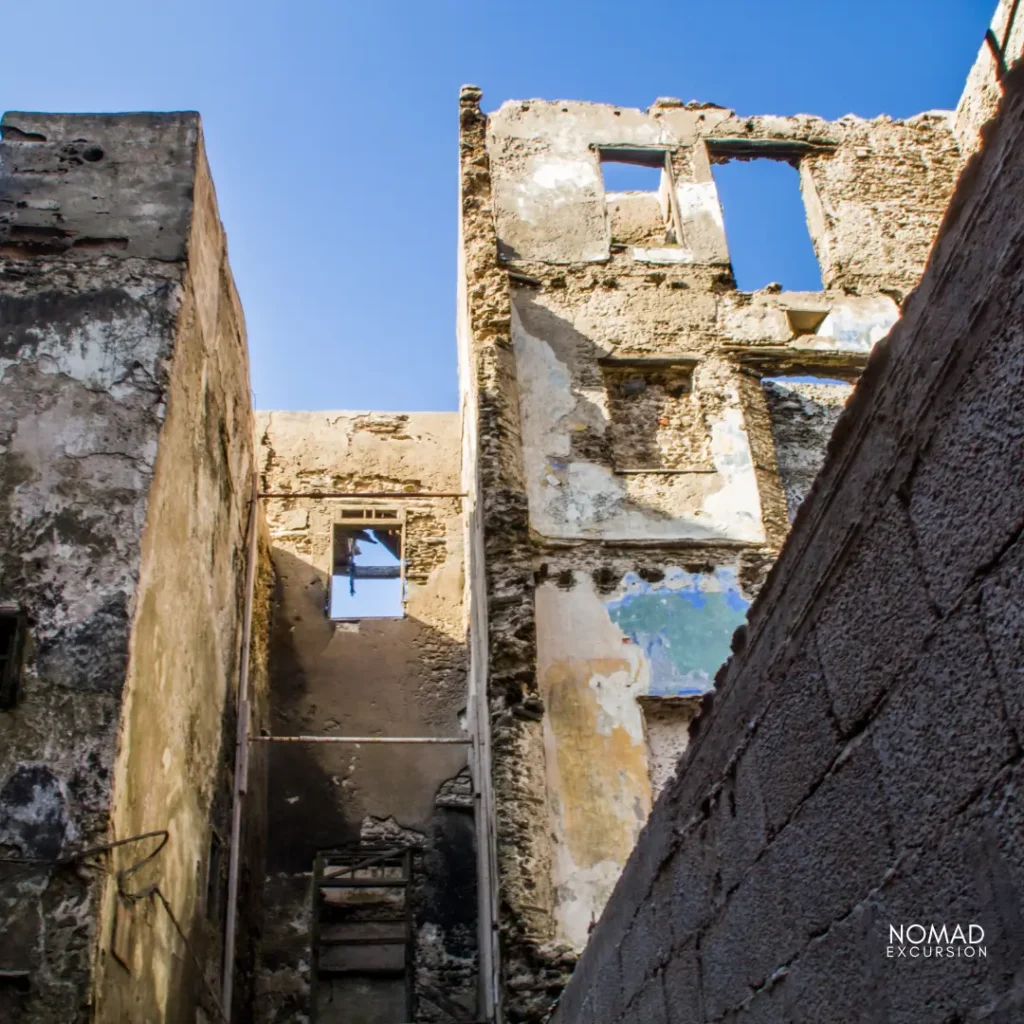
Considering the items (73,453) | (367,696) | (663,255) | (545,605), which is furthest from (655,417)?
(73,453)

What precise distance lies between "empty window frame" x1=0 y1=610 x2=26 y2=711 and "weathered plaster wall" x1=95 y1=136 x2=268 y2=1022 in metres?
0.61

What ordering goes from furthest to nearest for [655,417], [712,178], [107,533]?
[712,178] → [655,417] → [107,533]

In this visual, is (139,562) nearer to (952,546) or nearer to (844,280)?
(952,546)

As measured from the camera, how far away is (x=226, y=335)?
408 inches

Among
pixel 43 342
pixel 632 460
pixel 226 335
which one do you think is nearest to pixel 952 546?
pixel 43 342

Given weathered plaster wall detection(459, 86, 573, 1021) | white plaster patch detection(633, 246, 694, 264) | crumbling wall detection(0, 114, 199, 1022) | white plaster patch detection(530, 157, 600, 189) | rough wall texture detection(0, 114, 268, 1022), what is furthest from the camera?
white plaster patch detection(530, 157, 600, 189)

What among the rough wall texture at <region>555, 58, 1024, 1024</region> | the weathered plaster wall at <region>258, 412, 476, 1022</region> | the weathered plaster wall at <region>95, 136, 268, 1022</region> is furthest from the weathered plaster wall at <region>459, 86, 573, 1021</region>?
the rough wall texture at <region>555, 58, 1024, 1024</region>

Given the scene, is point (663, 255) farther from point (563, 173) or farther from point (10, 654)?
point (10, 654)

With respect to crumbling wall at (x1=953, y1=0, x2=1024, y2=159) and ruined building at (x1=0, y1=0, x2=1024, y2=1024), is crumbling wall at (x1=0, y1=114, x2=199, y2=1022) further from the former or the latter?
crumbling wall at (x1=953, y1=0, x2=1024, y2=159)

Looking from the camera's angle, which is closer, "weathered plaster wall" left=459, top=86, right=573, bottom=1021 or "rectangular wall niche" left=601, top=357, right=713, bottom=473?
"weathered plaster wall" left=459, top=86, right=573, bottom=1021

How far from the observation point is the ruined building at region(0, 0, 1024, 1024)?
6.38ft

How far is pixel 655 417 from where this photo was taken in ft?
35.1

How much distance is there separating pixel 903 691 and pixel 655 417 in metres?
8.79

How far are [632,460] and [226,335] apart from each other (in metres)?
3.65
